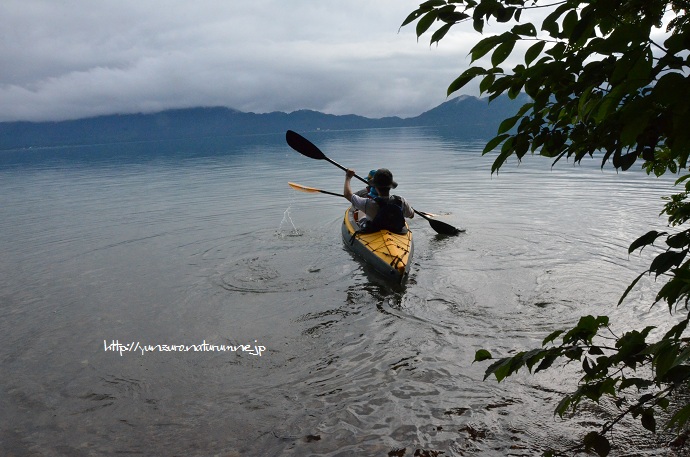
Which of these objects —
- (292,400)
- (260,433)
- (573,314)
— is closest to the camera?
(260,433)

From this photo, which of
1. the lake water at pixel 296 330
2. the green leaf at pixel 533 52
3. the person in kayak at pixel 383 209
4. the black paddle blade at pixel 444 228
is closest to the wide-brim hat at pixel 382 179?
the person in kayak at pixel 383 209

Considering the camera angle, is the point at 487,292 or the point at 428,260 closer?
the point at 487,292

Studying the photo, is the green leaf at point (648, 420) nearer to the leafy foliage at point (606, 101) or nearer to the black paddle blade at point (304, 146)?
the leafy foliage at point (606, 101)

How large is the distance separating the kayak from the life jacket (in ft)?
0.51

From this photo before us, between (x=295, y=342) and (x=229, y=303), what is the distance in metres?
2.50

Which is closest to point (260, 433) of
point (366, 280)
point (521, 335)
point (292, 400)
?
point (292, 400)

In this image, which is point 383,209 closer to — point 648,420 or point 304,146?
point 304,146

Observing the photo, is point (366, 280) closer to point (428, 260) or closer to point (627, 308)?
point (428, 260)

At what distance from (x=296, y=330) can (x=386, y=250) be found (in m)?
3.65

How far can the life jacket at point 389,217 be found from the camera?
1241cm

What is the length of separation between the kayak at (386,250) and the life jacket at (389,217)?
6.1 inches

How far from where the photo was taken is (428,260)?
508 inches

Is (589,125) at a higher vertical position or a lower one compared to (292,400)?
higher

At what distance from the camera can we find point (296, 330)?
866 cm
